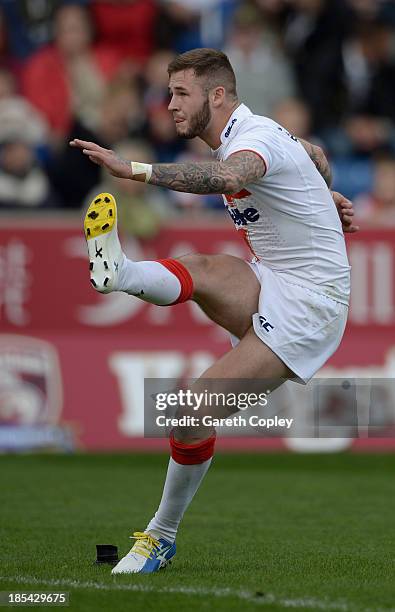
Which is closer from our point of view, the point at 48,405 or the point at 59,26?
the point at 48,405

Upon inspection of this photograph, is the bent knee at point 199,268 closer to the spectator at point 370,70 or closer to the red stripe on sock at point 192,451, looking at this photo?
the red stripe on sock at point 192,451

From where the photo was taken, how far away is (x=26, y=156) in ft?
45.6

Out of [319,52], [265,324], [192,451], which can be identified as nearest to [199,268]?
[265,324]

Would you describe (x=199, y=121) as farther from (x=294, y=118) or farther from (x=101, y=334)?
(x=294, y=118)

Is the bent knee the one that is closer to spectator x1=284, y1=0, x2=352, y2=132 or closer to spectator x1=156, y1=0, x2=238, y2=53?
spectator x1=284, y1=0, x2=352, y2=132

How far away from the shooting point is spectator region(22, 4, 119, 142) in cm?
1543

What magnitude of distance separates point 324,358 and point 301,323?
0.30 m

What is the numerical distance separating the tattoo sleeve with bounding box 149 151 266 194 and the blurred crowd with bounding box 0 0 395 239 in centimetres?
775

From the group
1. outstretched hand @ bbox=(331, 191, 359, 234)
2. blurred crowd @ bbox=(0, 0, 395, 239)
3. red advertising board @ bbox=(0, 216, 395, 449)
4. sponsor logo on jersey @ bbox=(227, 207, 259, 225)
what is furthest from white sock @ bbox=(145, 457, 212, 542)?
blurred crowd @ bbox=(0, 0, 395, 239)

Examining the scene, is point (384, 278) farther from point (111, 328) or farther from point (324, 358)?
point (324, 358)

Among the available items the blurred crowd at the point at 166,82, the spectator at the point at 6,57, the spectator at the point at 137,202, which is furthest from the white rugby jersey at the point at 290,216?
the spectator at the point at 6,57

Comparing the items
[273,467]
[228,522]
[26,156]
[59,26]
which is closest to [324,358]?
[228,522]

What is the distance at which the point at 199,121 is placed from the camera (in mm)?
6562

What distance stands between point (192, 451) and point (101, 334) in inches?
254
